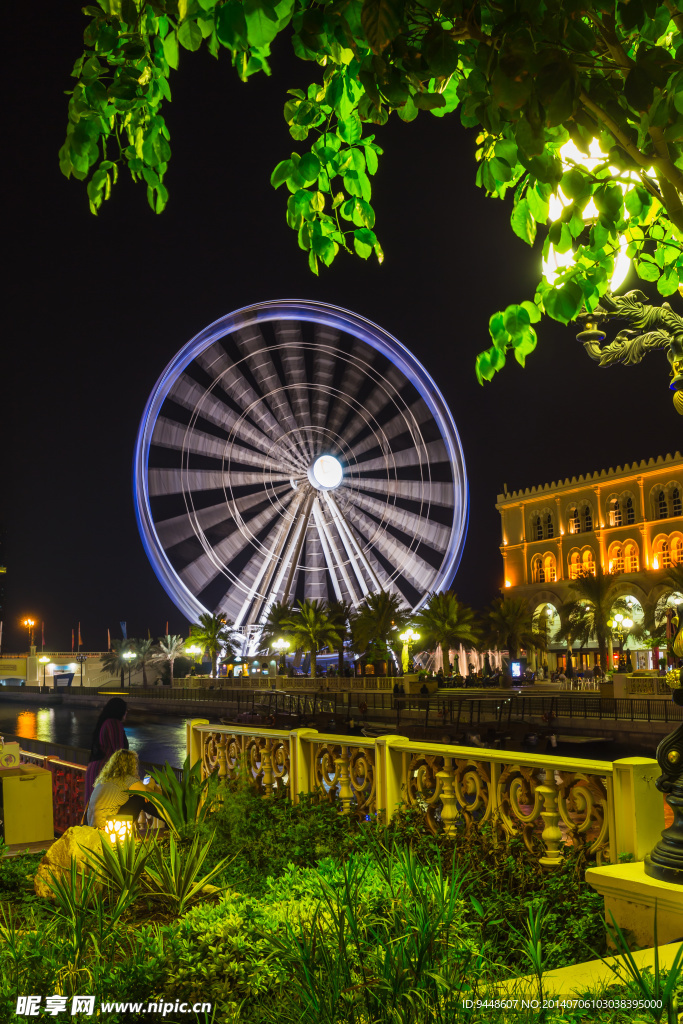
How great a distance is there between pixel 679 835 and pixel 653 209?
298 cm

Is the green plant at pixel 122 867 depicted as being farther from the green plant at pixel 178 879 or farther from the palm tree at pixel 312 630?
the palm tree at pixel 312 630

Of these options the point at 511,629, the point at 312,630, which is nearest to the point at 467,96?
the point at 312,630

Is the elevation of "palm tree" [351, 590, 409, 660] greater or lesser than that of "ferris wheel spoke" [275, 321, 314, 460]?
lesser

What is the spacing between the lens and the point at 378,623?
182ft

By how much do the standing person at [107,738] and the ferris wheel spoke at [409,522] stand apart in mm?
32796

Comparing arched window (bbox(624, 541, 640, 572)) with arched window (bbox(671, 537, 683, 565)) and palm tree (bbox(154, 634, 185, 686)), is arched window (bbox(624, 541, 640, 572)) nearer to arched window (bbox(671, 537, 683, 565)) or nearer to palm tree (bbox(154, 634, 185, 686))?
arched window (bbox(671, 537, 683, 565))

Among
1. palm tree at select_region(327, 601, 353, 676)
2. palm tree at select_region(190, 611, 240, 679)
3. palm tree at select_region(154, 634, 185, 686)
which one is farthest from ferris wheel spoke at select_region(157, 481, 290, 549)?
palm tree at select_region(154, 634, 185, 686)

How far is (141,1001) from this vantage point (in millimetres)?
3336

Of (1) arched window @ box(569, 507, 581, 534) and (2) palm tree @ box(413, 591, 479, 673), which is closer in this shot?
(2) palm tree @ box(413, 591, 479, 673)

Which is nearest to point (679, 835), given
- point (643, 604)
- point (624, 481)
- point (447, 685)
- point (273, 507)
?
point (273, 507)

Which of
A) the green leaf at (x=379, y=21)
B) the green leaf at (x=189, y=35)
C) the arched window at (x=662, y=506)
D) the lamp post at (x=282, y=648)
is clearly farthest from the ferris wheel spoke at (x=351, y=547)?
the green leaf at (x=379, y=21)

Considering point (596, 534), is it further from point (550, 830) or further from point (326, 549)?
point (550, 830)

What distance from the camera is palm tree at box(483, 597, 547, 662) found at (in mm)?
56750

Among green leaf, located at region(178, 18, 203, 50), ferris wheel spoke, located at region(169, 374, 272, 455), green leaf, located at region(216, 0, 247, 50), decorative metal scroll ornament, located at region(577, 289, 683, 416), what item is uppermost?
ferris wheel spoke, located at region(169, 374, 272, 455)
